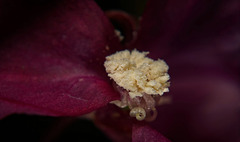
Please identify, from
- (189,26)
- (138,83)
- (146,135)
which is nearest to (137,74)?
(138,83)

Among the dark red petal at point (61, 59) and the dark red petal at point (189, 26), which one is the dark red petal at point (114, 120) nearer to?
the dark red petal at point (61, 59)

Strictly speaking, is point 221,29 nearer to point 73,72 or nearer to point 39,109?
point 73,72

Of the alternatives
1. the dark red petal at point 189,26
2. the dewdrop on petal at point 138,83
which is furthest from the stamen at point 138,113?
the dark red petal at point 189,26

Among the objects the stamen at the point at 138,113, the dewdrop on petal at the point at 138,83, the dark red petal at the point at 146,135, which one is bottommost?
the dark red petal at the point at 146,135

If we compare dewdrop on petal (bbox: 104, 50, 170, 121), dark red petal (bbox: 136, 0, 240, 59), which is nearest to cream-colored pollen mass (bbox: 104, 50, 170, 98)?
dewdrop on petal (bbox: 104, 50, 170, 121)

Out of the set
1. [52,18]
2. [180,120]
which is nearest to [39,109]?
[52,18]

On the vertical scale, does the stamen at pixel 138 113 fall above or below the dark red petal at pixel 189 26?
below
